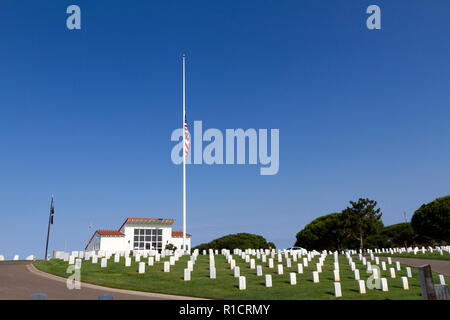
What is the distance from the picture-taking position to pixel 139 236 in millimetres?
42375

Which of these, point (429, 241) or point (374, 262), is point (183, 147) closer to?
point (374, 262)

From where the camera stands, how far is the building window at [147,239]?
42.2 metres

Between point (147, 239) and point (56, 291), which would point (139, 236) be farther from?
point (56, 291)

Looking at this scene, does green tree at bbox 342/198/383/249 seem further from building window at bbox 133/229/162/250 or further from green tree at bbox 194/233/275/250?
building window at bbox 133/229/162/250

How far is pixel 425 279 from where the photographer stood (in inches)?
345

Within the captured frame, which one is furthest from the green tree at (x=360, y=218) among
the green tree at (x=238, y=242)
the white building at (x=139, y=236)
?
the white building at (x=139, y=236)

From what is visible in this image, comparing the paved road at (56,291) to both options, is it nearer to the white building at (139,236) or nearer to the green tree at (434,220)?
the white building at (139,236)

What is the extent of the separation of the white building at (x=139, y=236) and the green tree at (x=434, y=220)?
1543 inches

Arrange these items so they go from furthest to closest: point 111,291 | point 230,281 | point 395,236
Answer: point 395,236 < point 230,281 < point 111,291

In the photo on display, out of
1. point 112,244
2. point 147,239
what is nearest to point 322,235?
point 147,239

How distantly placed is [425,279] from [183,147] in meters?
24.9

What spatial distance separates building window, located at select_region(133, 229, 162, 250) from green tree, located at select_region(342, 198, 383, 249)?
91.8ft
